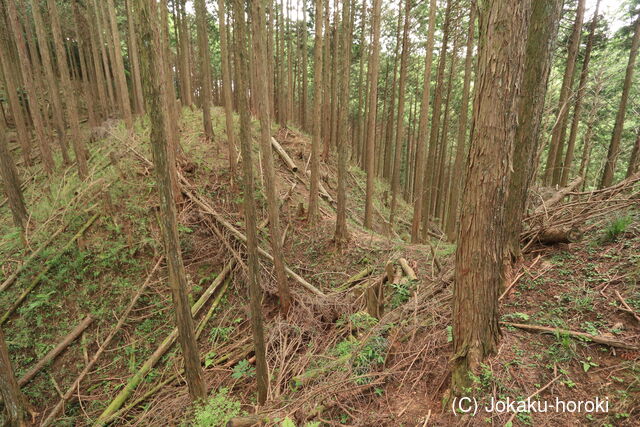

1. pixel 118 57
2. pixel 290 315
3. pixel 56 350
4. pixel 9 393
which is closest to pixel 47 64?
pixel 118 57

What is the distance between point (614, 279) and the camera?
334 centimetres

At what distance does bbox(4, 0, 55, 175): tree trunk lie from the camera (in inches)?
336

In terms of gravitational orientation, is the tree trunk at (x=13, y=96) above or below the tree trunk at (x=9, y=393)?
above

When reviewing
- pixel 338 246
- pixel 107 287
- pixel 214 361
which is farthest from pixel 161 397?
pixel 338 246

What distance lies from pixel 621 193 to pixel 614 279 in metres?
2.50

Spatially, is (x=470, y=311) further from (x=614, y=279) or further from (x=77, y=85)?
(x=77, y=85)

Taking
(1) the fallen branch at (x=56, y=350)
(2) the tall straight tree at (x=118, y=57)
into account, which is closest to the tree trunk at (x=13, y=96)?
(2) the tall straight tree at (x=118, y=57)

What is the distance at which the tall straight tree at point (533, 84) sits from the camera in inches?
130

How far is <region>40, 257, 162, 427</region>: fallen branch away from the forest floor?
90 millimetres

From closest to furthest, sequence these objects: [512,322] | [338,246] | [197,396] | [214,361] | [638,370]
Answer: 1. [638,370]
2. [512,322]
3. [197,396]
4. [214,361]
5. [338,246]

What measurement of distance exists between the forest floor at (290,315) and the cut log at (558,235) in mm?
134

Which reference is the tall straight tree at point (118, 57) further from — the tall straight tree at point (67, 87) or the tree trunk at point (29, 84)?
the tree trunk at point (29, 84)

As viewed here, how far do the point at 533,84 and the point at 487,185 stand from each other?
5.86 ft

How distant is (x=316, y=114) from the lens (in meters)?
7.83
